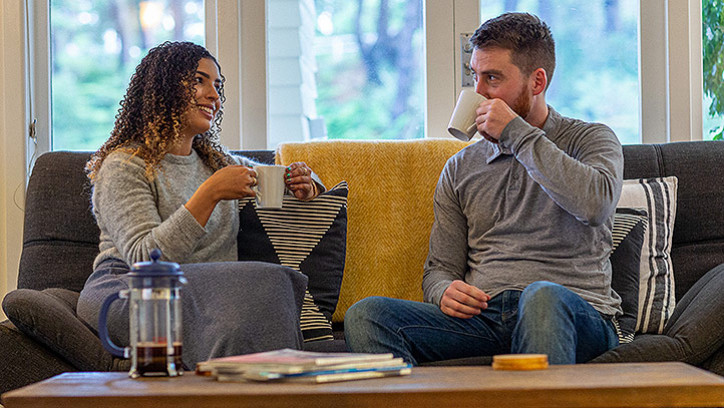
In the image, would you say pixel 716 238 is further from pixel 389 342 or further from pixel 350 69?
pixel 350 69

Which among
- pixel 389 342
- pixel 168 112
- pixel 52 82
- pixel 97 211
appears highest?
pixel 52 82

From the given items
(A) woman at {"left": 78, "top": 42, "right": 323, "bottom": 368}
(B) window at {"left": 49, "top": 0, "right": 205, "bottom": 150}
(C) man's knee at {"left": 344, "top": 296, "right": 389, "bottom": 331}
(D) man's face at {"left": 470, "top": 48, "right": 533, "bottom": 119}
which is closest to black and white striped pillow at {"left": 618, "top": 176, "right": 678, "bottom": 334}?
(D) man's face at {"left": 470, "top": 48, "right": 533, "bottom": 119}

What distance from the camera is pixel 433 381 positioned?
1143 mm

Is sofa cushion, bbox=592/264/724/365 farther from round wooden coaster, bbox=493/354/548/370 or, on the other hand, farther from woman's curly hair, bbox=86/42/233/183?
woman's curly hair, bbox=86/42/233/183

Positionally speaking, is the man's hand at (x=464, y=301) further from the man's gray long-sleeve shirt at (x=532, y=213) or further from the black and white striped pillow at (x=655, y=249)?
the black and white striped pillow at (x=655, y=249)

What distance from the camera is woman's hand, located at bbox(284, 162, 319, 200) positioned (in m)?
2.32

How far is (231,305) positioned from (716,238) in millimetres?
1520

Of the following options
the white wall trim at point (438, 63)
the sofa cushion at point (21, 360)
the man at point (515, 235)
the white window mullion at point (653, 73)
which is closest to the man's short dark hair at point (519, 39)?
the man at point (515, 235)

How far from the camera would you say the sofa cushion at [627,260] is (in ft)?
7.25

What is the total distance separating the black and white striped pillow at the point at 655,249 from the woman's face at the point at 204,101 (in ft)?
3.98

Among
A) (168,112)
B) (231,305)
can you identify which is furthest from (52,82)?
(231,305)

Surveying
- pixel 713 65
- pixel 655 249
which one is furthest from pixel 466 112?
pixel 713 65

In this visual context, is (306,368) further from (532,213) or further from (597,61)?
(597,61)

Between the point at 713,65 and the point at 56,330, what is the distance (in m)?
2.42
